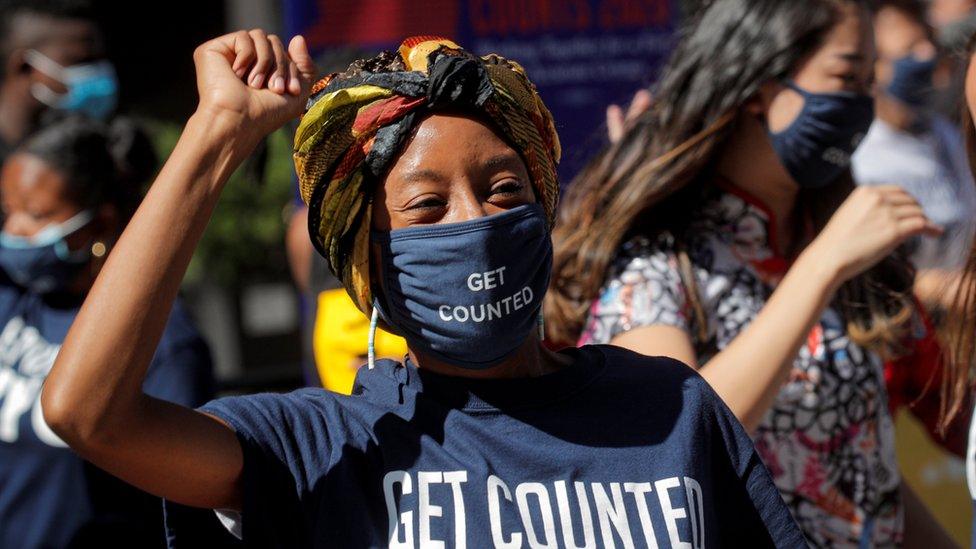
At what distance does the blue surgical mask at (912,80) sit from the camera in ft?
16.8

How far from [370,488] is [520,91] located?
66 centimetres

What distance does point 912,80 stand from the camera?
5215 mm

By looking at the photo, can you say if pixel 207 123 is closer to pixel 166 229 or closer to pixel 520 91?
pixel 166 229

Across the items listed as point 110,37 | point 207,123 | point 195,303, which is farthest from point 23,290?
point 110,37

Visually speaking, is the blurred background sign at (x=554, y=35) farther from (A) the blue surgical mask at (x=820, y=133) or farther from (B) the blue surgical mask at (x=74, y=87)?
(B) the blue surgical mask at (x=74, y=87)

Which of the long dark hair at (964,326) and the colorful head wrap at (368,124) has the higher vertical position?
the colorful head wrap at (368,124)

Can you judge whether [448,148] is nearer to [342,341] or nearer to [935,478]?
[342,341]

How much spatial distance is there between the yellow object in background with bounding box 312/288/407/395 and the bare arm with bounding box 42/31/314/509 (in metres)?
1.74

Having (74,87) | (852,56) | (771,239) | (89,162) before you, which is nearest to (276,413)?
(771,239)

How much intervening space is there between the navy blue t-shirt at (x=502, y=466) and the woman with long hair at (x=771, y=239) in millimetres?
642

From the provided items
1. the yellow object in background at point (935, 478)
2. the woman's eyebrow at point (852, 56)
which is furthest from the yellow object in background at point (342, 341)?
the yellow object in background at point (935, 478)

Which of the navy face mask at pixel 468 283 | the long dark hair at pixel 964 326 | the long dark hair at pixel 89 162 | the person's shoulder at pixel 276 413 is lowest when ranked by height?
the long dark hair at pixel 89 162

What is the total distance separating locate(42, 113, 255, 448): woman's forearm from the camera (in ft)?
5.64

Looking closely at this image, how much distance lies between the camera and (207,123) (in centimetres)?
183
